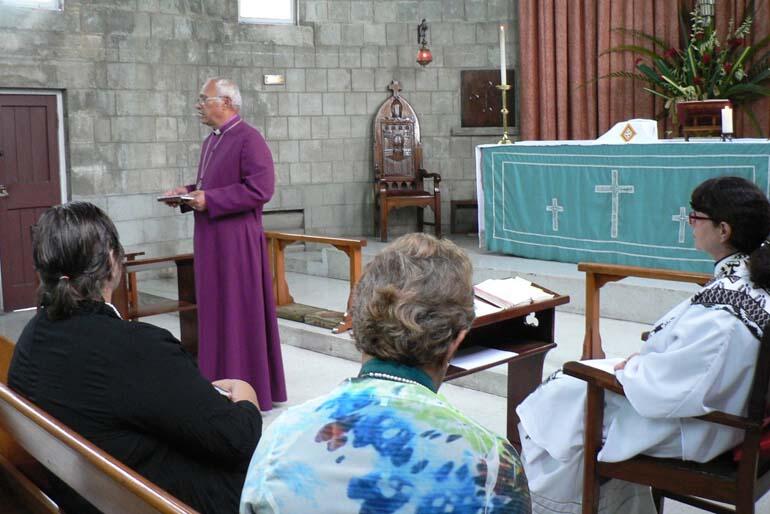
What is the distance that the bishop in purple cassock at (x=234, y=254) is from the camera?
4.39 metres

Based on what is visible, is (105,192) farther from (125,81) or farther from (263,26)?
(263,26)

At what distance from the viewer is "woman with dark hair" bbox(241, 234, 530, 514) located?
1226 mm

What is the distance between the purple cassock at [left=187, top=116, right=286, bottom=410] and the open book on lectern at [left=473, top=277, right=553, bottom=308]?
154cm

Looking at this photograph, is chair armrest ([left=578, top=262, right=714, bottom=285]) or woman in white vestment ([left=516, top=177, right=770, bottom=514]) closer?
woman in white vestment ([left=516, top=177, right=770, bottom=514])

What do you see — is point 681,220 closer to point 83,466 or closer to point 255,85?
point 255,85

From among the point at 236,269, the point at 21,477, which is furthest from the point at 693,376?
the point at 236,269

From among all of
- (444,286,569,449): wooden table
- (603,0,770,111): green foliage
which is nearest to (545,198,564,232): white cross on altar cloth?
(603,0,770,111): green foliage

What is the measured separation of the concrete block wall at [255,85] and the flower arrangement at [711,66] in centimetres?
193

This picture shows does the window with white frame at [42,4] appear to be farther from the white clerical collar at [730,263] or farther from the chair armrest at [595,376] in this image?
the white clerical collar at [730,263]

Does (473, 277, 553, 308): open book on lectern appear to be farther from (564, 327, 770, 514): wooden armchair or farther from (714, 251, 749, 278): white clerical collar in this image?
(714, 251, 749, 278): white clerical collar

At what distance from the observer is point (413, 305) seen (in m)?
1.40

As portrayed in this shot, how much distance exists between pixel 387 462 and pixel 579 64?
8333 millimetres

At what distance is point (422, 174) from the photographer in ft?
30.3

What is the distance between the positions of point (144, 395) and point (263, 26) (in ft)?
25.0
